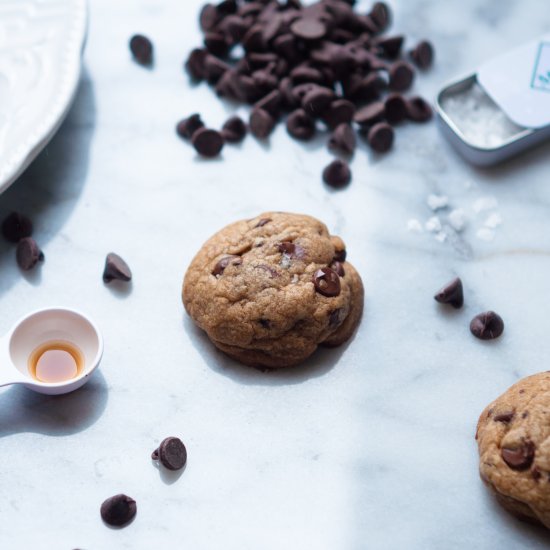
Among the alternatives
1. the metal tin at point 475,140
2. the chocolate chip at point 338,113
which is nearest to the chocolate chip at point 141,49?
the chocolate chip at point 338,113

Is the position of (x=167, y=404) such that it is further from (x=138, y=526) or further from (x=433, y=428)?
(x=433, y=428)

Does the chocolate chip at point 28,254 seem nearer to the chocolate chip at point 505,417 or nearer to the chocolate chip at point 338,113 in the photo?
the chocolate chip at point 338,113

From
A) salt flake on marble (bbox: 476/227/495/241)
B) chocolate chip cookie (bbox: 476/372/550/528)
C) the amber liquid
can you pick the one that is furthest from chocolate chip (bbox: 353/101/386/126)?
the amber liquid

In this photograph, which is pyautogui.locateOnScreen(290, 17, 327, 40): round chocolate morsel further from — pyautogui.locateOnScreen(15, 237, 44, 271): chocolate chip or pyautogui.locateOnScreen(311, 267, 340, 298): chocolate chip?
pyautogui.locateOnScreen(15, 237, 44, 271): chocolate chip

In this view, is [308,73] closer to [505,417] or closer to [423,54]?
[423,54]

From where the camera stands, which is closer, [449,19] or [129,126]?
[129,126]

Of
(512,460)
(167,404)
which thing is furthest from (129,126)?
(512,460)
